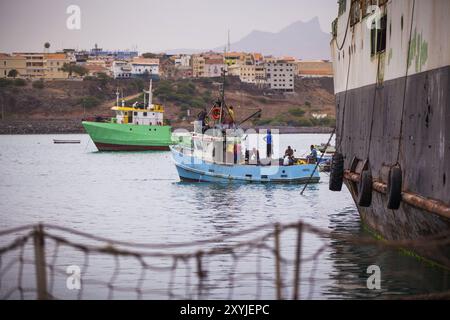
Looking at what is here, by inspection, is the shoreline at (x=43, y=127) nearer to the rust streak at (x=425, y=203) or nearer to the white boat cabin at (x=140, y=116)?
the white boat cabin at (x=140, y=116)

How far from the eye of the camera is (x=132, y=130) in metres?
90.4

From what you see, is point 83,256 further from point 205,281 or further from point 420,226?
point 420,226

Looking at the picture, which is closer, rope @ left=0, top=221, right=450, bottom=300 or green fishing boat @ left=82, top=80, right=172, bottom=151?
A: rope @ left=0, top=221, right=450, bottom=300

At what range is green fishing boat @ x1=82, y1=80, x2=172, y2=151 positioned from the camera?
293ft

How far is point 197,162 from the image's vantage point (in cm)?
4362

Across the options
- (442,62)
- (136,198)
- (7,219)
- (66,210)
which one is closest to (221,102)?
(136,198)

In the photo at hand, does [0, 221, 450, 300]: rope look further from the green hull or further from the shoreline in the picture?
the shoreline

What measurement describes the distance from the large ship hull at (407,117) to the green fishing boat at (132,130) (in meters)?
67.6

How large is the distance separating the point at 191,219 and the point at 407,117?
15189 millimetres

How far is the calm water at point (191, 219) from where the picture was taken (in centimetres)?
1712

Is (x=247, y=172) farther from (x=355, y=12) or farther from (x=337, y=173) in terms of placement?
(x=355, y=12)

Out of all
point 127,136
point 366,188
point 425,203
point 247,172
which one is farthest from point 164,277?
point 127,136

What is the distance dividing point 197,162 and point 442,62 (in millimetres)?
30294

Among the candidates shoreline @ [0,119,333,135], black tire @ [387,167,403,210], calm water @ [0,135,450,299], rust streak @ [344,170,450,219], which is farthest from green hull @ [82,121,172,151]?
shoreline @ [0,119,333,135]
